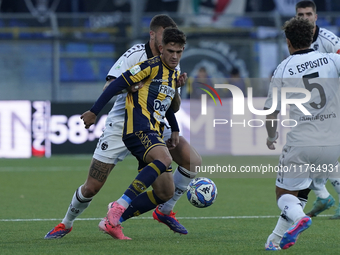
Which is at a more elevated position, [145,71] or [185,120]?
[145,71]

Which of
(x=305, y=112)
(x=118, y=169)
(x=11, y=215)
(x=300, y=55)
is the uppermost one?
(x=300, y=55)

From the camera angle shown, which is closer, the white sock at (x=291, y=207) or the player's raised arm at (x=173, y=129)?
the white sock at (x=291, y=207)

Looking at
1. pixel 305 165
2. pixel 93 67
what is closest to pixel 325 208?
Answer: pixel 305 165

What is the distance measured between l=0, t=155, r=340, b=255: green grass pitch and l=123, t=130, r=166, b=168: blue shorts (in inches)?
30.7

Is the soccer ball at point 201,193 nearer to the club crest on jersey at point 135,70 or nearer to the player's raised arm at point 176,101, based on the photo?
the player's raised arm at point 176,101

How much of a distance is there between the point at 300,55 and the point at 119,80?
1.50 metres

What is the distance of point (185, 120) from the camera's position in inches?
562

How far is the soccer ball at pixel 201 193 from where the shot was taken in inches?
231

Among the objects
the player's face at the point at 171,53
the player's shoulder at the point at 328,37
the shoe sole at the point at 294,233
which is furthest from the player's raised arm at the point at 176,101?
the player's shoulder at the point at 328,37

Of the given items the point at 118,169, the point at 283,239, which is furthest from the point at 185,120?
the point at 283,239

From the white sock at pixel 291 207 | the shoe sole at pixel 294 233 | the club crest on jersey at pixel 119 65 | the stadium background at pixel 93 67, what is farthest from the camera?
Result: the stadium background at pixel 93 67

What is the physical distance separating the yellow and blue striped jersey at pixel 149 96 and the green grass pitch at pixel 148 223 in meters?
1.02

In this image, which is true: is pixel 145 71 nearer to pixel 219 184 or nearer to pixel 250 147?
pixel 219 184

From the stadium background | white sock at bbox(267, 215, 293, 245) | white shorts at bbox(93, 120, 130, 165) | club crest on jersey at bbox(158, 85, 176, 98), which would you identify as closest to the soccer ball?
white shorts at bbox(93, 120, 130, 165)
